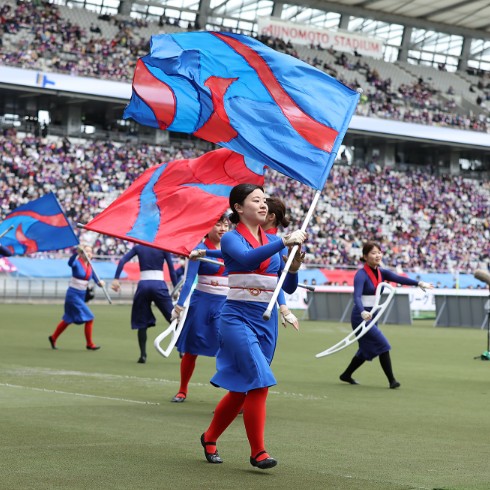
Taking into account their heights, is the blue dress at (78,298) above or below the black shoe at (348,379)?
below

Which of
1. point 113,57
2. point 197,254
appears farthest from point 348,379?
point 113,57

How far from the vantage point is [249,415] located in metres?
6.73

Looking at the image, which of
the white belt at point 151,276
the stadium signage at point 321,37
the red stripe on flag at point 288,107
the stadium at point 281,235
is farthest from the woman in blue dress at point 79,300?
the stadium signage at point 321,37

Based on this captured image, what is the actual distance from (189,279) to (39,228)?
922cm

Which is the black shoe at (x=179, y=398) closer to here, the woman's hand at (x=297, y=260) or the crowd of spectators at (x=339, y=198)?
the woman's hand at (x=297, y=260)

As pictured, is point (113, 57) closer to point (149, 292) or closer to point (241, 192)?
point (149, 292)

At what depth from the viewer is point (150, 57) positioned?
10.7 metres

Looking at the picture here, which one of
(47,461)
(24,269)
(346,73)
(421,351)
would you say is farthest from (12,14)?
(47,461)

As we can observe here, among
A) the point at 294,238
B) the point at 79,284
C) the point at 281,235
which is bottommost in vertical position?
the point at 281,235

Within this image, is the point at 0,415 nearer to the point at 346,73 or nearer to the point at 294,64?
the point at 294,64

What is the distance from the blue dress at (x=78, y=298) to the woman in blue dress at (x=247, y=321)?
10886 millimetres

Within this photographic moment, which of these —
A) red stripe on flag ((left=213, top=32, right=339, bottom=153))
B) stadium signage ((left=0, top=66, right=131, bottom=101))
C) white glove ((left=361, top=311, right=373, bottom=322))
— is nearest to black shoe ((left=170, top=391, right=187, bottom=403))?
white glove ((left=361, top=311, right=373, bottom=322))

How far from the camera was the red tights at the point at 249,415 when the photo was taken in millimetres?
6680

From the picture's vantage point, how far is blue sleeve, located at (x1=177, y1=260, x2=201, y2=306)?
10.8 meters
